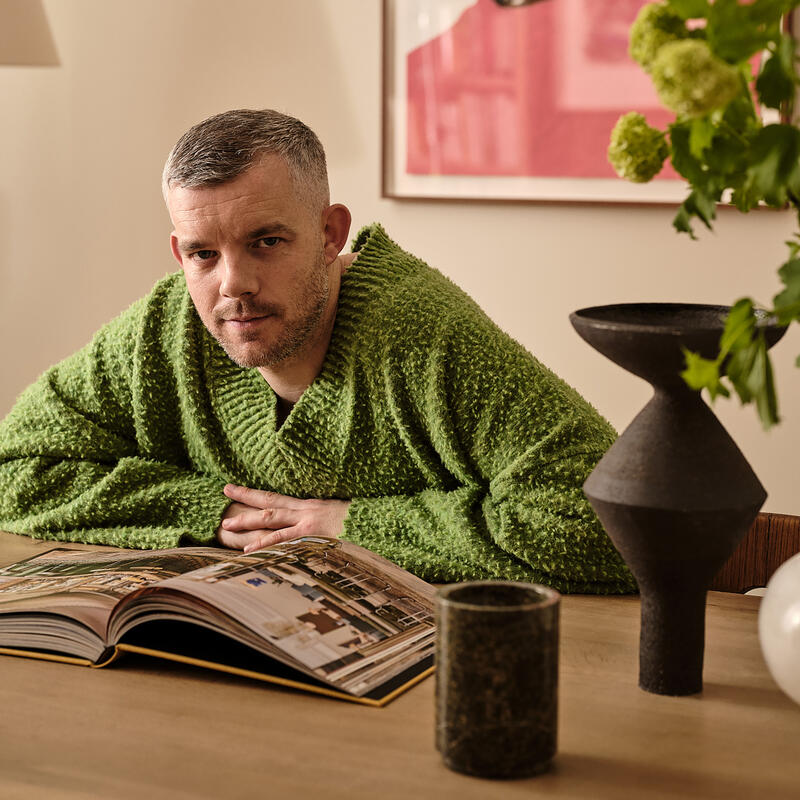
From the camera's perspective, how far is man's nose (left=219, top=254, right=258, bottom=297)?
148 cm

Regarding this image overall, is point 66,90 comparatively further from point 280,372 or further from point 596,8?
point 280,372

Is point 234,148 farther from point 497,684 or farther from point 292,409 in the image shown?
point 497,684

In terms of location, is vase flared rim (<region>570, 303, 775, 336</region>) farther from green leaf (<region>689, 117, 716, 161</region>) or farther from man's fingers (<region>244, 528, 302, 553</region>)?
man's fingers (<region>244, 528, 302, 553</region>)

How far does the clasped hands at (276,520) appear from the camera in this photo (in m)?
1.50

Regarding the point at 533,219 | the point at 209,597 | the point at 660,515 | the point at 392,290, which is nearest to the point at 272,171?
the point at 392,290

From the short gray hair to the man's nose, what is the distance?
10cm

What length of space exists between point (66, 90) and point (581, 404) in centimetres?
193

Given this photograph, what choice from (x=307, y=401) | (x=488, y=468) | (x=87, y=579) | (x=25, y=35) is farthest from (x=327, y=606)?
(x=25, y=35)

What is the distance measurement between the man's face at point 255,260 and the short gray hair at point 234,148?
12mm

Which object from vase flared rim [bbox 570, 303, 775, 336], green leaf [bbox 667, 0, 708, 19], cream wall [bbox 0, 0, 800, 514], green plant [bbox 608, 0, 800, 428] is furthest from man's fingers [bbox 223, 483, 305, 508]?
cream wall [bbox 0, 0, 800, 514]

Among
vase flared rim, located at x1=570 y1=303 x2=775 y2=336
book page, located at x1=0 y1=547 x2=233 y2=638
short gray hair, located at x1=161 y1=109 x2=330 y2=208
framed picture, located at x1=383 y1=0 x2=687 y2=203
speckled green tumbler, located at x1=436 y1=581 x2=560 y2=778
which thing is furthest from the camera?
framed picture, located at x1=383 y1=0 x2=687 y2=203

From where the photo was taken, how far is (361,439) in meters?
1.57

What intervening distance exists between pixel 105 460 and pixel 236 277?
0.39 meters

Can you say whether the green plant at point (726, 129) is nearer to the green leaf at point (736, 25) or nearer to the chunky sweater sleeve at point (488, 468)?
the green leaf at point (736, 25)
